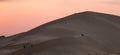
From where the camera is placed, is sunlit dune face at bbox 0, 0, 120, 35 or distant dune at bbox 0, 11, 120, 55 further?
sunlit dune face at bbox 0, 0, 120, 35

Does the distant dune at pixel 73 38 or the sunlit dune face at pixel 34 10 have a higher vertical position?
the distant dune at pixel 73 38

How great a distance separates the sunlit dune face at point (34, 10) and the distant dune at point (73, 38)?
403 millimetres

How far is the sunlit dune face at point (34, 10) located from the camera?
1341 millimetres

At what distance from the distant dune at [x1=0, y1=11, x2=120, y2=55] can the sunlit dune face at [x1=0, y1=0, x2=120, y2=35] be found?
403 millimetres

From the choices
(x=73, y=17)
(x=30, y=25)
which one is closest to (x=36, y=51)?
(x=73, y=17)

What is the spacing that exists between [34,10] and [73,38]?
29.2 inches

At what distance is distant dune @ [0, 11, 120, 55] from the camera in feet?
2.02

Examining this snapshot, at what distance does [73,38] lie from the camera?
676 millimetres

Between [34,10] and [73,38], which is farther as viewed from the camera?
[34,10]

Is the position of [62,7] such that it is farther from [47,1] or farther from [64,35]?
[64,35]

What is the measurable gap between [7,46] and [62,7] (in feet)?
2.15

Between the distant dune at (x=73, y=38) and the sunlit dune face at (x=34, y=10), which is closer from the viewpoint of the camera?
the distant dune at (x=73, y=38)

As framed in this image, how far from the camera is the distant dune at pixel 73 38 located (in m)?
0.62

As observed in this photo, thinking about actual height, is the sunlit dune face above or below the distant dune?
below
